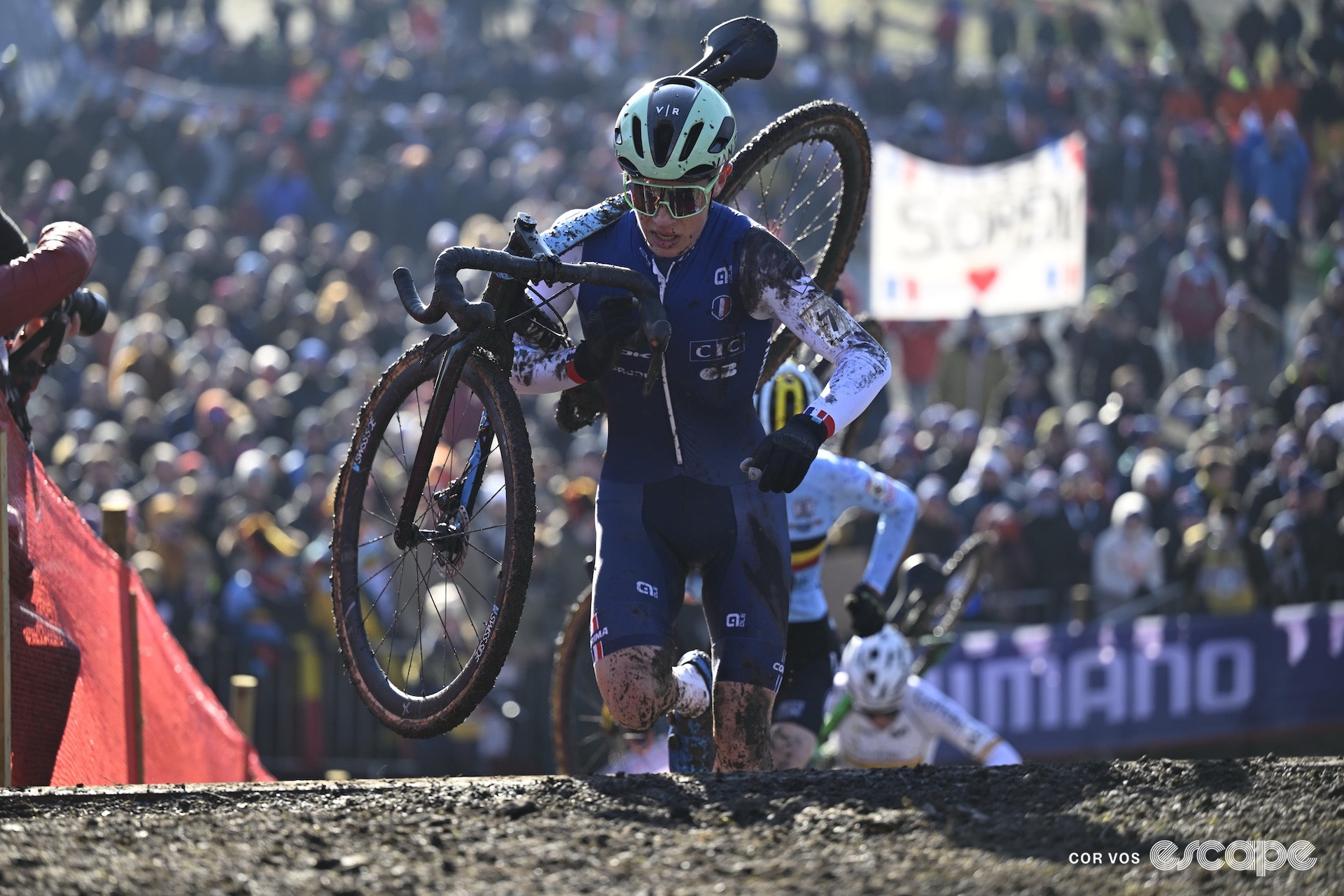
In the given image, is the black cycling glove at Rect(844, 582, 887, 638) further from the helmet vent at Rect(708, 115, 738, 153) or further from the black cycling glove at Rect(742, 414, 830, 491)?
the helmet vent at Rect(708, 115, 738, 153)

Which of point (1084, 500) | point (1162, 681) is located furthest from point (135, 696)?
point (1084, 500)

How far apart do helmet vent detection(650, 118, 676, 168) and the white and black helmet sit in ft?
14.8

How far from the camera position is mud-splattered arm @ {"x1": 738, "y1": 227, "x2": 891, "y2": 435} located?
5.50m

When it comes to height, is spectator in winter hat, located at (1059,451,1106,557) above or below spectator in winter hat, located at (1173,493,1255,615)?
above

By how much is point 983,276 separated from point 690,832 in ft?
41.7

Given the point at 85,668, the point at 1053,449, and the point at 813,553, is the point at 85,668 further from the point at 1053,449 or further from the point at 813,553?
the point at 1053,449

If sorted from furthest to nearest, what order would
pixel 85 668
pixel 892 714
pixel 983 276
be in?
pixel 983 276 → pixel 892 714 → pixel 85 668

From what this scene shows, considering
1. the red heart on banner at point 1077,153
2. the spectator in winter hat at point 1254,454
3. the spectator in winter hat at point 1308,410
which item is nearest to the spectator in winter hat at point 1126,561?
the spectator in winter hat at point 1254,454

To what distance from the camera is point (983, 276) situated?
53.7 feet

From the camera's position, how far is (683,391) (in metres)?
5.69

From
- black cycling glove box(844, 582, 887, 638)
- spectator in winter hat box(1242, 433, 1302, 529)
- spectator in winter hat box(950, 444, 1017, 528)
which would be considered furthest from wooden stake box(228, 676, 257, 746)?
spectator in winter hat box(1242, 433, 1302, 529)

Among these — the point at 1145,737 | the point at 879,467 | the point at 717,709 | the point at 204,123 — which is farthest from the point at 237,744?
the point at 204,123

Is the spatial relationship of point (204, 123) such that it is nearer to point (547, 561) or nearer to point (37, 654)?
point (547, 561)

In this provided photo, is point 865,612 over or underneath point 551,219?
underneath
